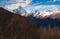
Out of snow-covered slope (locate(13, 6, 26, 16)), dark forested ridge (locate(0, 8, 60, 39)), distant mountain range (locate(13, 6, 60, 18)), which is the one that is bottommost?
dark forested ridge (locate(0, 8, 60, 39))

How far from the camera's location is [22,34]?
2.62 m

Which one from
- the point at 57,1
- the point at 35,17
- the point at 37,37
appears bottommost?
the point at 37,37

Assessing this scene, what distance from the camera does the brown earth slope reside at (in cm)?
260

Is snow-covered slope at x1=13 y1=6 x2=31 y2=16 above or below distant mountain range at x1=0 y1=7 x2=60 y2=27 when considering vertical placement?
above

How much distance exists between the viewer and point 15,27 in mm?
2660

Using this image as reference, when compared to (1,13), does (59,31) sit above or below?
below

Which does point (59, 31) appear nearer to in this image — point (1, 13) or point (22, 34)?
point (22, 34)

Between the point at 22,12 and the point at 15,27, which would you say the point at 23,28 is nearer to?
the point at 15,27

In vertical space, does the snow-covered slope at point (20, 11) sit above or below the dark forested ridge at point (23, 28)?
above

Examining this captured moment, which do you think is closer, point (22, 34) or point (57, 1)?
point (22, 34)

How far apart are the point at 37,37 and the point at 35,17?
32 centimetres

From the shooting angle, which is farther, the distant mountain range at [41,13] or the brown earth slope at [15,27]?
the distant mountain range at [41,13]

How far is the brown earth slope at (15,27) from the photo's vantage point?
8.54ft

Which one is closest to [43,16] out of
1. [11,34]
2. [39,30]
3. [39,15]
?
[39,15]
